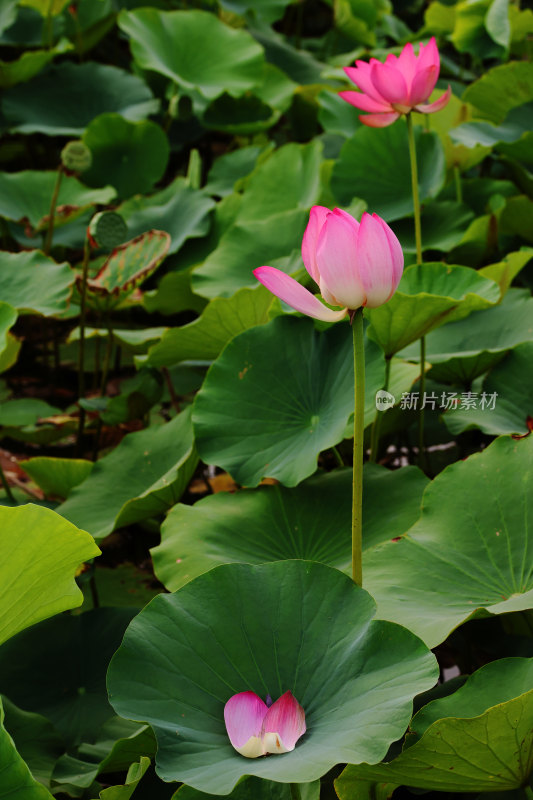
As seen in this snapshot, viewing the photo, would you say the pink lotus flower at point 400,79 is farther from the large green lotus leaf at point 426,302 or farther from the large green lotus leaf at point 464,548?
the large green lotus leaf at point 464,548

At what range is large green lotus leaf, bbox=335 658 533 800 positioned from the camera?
0.59m

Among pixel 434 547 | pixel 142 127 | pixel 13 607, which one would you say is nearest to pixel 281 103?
pixel 142 127

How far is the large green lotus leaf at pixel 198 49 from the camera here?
215cm

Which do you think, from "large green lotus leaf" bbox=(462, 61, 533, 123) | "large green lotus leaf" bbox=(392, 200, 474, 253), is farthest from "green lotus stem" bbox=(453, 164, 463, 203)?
"large green lotus leaf" bbox=(462, 61, 533, 123)

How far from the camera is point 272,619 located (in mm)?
733

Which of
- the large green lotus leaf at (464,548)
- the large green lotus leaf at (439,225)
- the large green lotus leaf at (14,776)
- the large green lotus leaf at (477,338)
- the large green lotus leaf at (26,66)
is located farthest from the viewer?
the large green lotus leaf at (26,66)

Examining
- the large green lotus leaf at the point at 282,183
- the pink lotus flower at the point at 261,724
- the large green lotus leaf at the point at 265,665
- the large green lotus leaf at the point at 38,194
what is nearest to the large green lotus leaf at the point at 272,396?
the large green lotus leaf at the point at 265,665

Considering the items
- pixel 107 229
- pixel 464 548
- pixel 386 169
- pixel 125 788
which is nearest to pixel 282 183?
pixel 386 169

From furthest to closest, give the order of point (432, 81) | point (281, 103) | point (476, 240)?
point (281, 103), point (476, 240), point (432, 81)

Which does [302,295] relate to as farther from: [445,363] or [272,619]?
[445,363]

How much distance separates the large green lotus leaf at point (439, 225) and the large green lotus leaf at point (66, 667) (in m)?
0.87

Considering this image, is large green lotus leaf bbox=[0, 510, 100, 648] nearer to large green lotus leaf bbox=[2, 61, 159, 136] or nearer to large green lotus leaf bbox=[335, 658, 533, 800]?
large green lotus leaf bbox=[335, 658, 533, 800]

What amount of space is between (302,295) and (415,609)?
13.3 inches

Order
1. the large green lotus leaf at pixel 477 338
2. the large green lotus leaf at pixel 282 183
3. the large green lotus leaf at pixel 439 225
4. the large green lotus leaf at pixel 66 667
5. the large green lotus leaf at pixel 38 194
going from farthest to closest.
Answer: the large green lotus leaf at pixel 38 194 < the large green lotus leaf at pixel 282 183 < the large green lotus leaf at pixel 439 225 < the large green lotus leaf at pixel 477 338 < the large green lotus leaf at pixel 66 667
